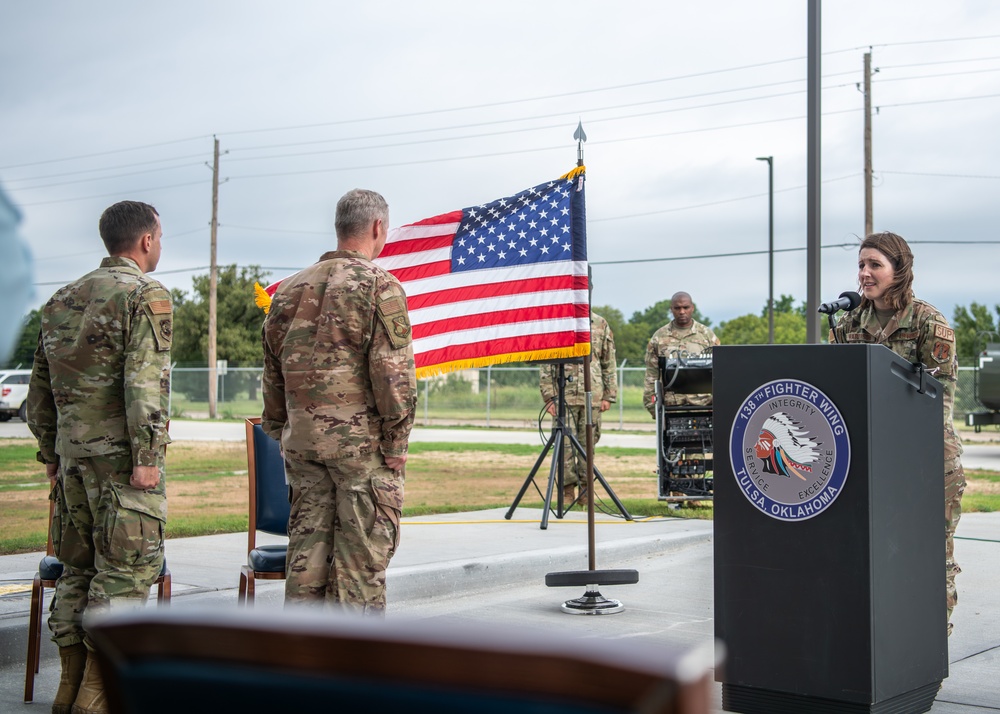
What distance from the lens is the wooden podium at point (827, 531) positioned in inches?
146

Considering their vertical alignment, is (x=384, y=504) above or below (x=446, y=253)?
below

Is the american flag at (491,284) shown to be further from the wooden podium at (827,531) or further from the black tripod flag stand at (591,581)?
the wooden podium at (827,531)

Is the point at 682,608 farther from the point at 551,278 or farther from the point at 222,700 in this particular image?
the point at 222,700

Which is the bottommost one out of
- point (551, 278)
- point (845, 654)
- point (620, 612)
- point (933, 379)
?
point (620, 612)

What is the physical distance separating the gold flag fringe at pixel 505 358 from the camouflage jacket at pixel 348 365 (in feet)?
10.3

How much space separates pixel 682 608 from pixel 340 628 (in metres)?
5.69

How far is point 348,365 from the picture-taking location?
14.1 ft

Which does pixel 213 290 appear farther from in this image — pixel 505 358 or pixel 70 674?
pixel 70 674

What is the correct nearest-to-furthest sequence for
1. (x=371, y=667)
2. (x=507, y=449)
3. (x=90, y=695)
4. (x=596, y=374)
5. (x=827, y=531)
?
(x=371, y=667) → (x=827, y=531) → (x=90, y=695) → (x=596, y=374) → (x=507, y=449)

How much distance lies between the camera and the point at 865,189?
96.6ft

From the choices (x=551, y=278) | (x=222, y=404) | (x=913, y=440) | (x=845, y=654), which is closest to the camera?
(x=845, y=654)

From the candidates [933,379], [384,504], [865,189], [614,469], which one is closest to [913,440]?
[933,379]

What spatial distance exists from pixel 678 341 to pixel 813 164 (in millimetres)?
2841

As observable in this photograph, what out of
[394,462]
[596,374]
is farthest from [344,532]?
[596,374]
